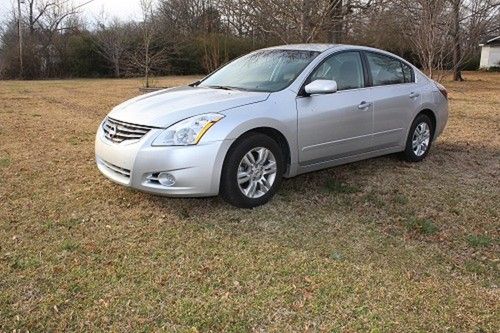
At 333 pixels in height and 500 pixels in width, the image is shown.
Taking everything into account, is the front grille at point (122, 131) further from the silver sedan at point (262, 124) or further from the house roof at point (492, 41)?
the house roof at point (492, 41)

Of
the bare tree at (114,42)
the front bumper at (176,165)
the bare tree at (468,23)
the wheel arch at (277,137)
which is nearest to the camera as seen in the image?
the front bumper at (176,165)

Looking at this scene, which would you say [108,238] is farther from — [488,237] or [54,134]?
[54,134]

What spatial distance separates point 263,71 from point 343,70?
869 millimetres

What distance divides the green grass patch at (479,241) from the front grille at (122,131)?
2822 millimetres

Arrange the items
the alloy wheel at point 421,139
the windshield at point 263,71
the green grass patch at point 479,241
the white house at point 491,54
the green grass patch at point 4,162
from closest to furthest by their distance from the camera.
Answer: the green grass patch at point 479,241 < the windshield at point 263,71 < the green grass patch at point 4,162 < the alloy wheel at point 421,139 < the white house at point 491,54

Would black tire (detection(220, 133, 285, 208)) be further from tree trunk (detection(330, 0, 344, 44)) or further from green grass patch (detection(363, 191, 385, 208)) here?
tree trunk (detection(330, 0, 344, 44))

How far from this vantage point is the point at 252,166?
13.9 ft

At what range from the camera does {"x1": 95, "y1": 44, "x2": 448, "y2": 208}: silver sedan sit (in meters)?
3.91

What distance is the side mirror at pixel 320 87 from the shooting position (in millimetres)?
4394

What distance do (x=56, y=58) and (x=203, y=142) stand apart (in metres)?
29.6

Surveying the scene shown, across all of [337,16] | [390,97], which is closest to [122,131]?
[390,97]

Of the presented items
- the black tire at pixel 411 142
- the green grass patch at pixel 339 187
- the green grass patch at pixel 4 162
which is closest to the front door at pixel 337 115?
the green grass patch at pixel 339 187

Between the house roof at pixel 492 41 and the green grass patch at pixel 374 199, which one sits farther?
the house roof at pixel 492 41

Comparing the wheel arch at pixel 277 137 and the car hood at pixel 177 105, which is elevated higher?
the car hood at pixel 177 105
